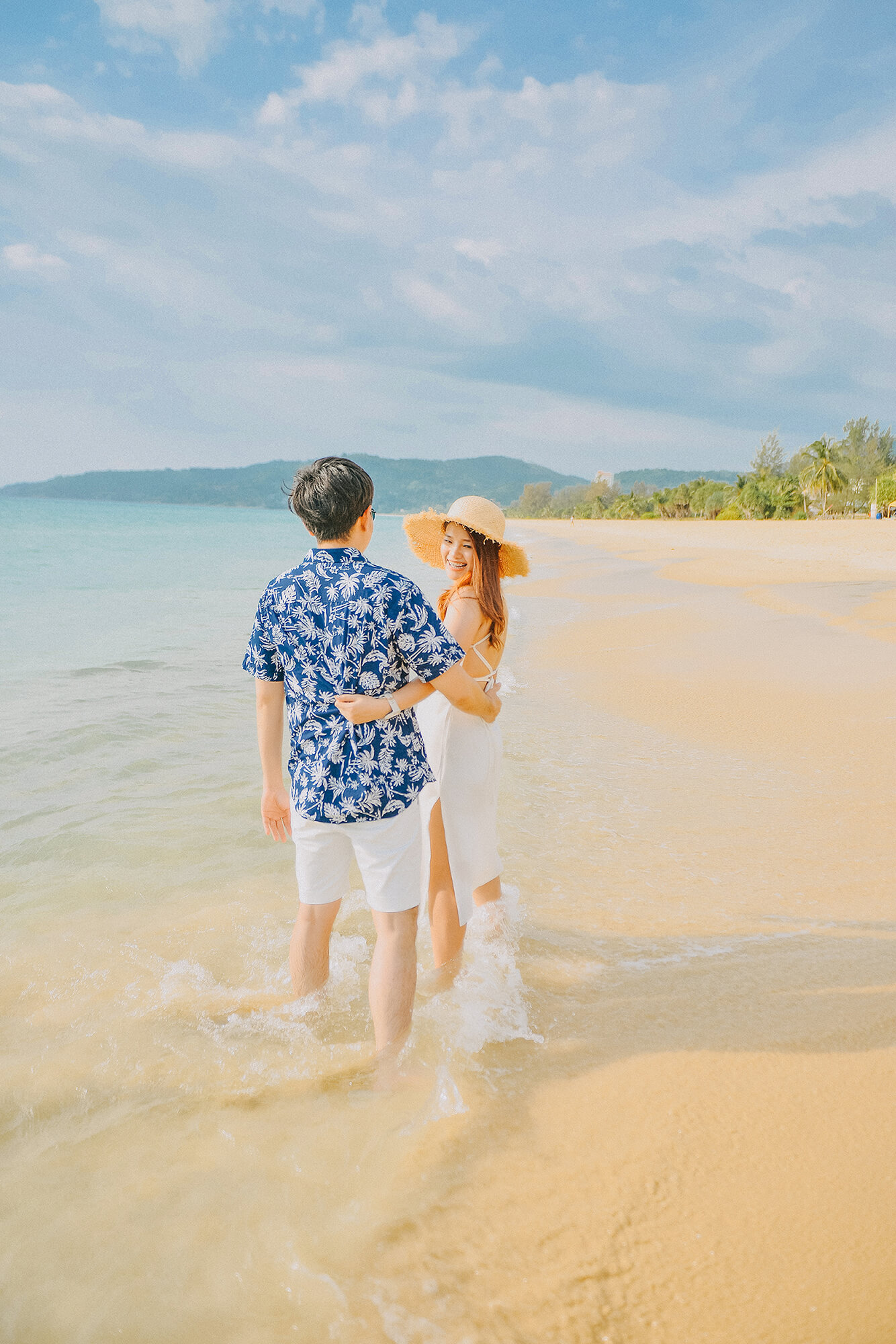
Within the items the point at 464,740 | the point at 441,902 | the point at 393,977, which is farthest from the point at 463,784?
the point at 393,977

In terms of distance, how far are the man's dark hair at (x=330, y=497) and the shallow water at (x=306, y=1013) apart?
5.68 feet

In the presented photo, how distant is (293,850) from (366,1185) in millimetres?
2460

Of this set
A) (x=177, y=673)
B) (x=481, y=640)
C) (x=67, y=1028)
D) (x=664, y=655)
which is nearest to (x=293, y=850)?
(x=67, y=1028)

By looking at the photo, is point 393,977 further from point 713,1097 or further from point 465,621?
point 465,621

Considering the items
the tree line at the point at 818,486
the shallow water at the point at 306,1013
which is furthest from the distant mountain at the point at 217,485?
the shallow water at the point at 306,1013

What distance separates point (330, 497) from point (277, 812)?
1.08m

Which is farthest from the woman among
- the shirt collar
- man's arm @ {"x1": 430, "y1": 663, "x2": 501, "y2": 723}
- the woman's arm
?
the shirt collar

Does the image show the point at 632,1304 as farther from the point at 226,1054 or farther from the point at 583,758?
the point at 583,758

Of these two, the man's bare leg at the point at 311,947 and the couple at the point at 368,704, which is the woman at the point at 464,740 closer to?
the couple at the point at 368,704

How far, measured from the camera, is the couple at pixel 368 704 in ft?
7.14

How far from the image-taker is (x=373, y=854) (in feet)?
7.69

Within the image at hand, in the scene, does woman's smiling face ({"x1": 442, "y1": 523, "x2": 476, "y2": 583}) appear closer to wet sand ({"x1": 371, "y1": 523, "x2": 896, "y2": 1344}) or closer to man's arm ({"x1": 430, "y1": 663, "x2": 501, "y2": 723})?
man's arm ({"x1": 430, "y1": 663, "x2": 501, "y2": 723})

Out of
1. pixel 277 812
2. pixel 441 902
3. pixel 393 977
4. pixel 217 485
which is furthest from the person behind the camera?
pixel 217 485

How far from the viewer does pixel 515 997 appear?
2.99 meters
